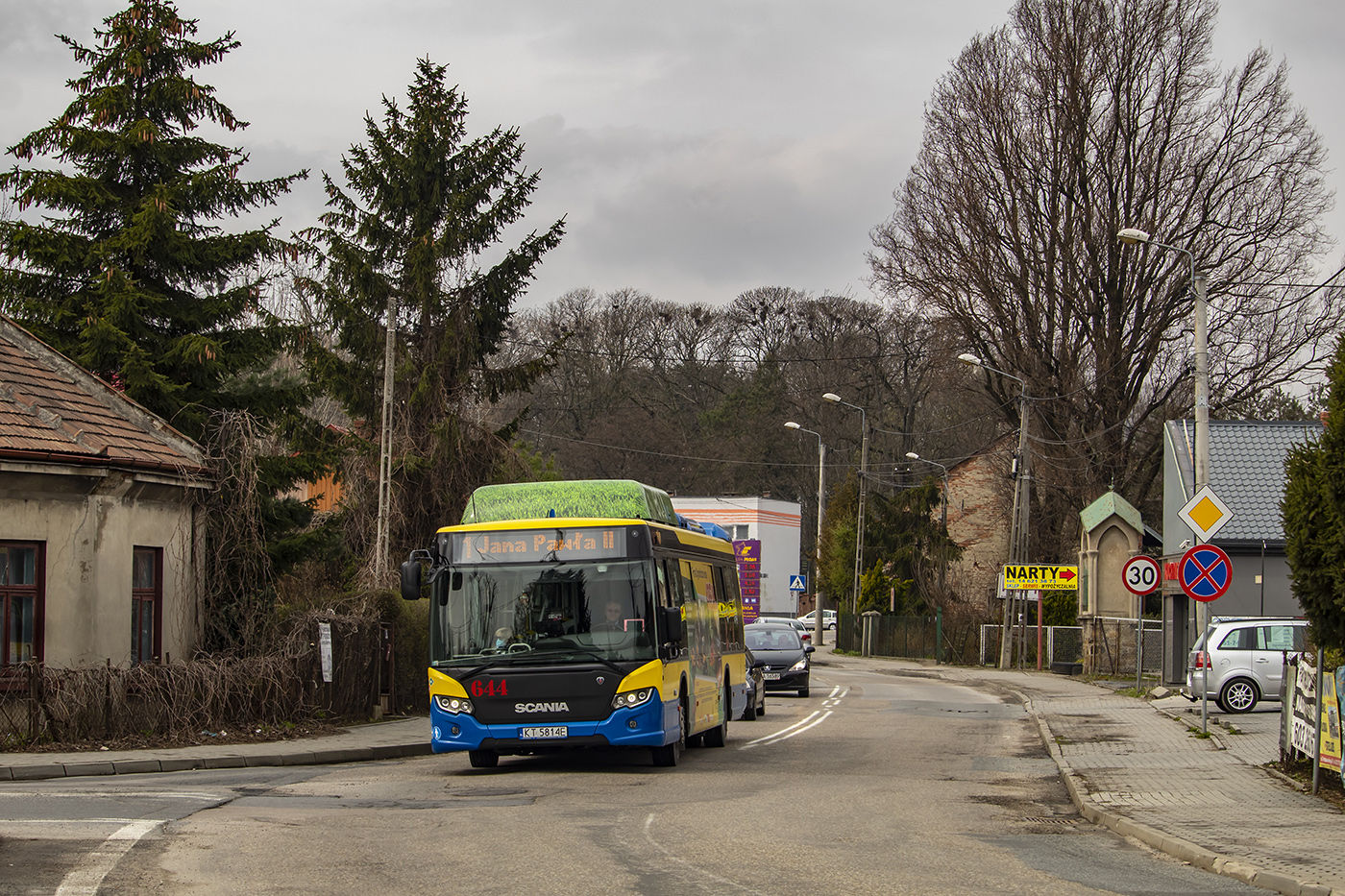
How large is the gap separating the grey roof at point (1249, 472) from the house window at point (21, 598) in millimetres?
25955

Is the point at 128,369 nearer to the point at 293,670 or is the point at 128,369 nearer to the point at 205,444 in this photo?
the point at 205,444

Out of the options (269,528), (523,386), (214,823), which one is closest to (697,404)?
(523,386)

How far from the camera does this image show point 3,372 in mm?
18188

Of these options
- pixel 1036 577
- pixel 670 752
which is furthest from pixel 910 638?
pixel 670 752

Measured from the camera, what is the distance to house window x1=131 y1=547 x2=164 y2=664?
736 inches

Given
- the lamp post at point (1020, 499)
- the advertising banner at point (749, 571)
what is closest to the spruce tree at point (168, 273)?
the lamp post at point (1020, 499)

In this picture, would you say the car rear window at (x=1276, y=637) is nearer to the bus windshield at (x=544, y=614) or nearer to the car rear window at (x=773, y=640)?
the car rear window at (x=773, y=640)

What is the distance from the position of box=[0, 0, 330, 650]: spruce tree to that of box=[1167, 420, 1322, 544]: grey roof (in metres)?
22.4

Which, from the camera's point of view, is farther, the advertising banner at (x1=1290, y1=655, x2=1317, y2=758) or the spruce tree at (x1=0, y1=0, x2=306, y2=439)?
the spruce tree at (x1=0, y1=0, x2=306, y2=439)

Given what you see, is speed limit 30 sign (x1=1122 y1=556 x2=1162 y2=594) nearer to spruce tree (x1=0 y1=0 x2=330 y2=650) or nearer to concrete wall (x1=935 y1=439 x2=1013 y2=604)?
spruce tree (x1=0 y1=0 x2=330 y2=650)

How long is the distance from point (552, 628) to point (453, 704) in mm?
1302

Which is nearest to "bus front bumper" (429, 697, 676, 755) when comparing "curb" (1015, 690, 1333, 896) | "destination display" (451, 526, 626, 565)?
"destination display" (451, 526, 626, 565)

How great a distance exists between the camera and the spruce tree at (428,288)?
28.1 m

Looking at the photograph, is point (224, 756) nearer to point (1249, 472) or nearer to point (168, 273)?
point (168, 273)
